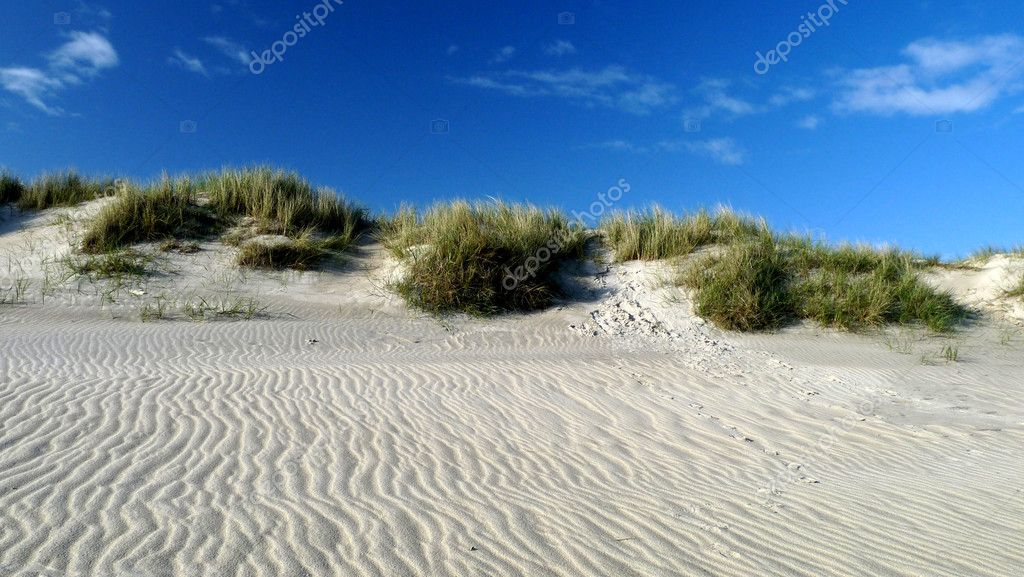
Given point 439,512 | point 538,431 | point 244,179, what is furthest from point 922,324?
point 244,179

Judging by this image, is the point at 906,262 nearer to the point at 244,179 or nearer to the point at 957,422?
the point at 957,422

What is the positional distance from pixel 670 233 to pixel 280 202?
8614 millimetres

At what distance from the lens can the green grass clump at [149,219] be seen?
41.0ft

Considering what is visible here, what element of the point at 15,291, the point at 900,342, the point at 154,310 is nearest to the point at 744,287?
the point at 900,342

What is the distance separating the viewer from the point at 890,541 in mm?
3482

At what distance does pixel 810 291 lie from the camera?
11.7 meters

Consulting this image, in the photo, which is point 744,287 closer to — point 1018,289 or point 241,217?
point 1018,289

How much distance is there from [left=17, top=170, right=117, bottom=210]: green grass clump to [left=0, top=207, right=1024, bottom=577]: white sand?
5.46 meters

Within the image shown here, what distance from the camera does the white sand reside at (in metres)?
3.27

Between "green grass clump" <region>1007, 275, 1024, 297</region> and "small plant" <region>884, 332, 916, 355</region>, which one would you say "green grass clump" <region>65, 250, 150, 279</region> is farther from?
"green grass clump" <region>1007, 275, 1024, 297</region>

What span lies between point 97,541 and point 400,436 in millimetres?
2469

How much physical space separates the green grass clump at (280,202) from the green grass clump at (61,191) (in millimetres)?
2501

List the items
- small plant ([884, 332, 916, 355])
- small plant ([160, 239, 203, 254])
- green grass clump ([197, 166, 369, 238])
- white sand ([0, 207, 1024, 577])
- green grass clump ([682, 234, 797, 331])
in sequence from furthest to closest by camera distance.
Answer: green grass clump ([197, 166, 369, 238]), small plant ([160, 239, 203, 254]), green grass clump ([682, 234, 797, 331]), small plant ([884, 332, 916, 355]), white sand ([0, 207, 1024, 577])

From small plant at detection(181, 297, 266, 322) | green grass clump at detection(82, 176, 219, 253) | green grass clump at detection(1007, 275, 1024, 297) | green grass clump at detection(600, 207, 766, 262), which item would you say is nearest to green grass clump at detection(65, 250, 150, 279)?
green grass clump at detection(82, 176, 219, 253)
